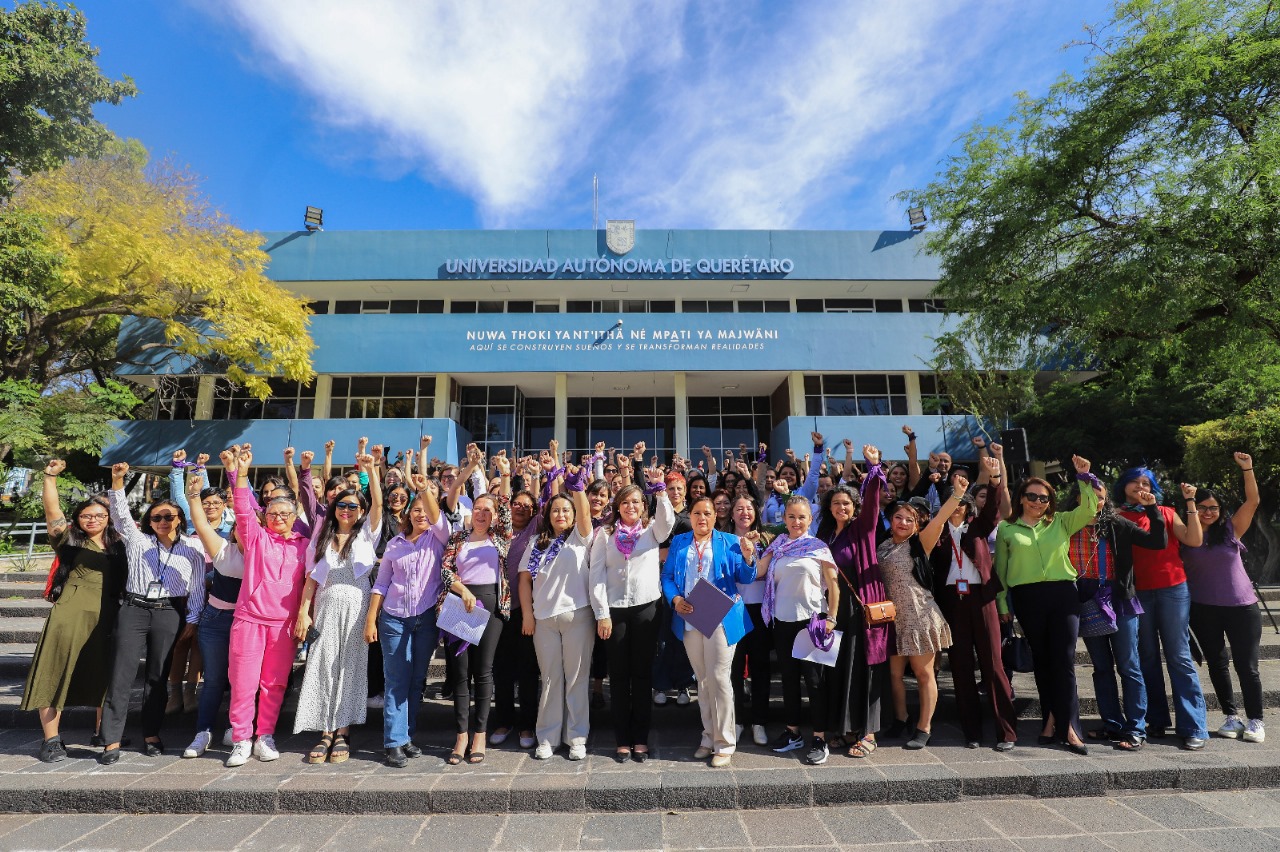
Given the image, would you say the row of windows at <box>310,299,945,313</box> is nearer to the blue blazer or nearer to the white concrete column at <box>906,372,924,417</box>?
the white concrete column at <box>906,372,924,417</box>

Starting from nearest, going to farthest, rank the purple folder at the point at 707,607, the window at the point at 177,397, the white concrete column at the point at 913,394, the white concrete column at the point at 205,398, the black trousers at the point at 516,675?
the purple folder at the point at 707,607, the black trousers at the point at 516,675, the white concrete column at the point at 913,394, the window at the point at 177,397, the white concrete column at the point at 205,398

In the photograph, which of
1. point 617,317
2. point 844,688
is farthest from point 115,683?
point 617,317

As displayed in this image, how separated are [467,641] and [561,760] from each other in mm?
965

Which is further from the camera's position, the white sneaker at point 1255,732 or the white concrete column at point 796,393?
the white concrete column at point 796,393

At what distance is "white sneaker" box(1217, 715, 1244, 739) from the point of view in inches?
167

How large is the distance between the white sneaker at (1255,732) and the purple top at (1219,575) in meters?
0.79

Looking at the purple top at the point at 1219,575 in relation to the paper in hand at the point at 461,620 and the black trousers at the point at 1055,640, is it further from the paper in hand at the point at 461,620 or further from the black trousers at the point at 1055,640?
the paper in hand at the point at 461,620

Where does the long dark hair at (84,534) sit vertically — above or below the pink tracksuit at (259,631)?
above

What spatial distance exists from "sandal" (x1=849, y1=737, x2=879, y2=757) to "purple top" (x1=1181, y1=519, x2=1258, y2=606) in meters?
2.59

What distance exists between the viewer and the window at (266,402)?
19.2 meters

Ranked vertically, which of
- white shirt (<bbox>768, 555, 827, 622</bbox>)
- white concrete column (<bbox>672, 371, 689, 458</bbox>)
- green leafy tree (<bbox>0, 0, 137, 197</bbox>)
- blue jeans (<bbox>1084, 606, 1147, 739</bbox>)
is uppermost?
green leafy tree (<bbox>0, 0, 137, 197</bbox>)

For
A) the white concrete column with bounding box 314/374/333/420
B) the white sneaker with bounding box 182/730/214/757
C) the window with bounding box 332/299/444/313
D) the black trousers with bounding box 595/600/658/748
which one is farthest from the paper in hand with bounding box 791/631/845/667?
the window with bounding box 332/299/444/313

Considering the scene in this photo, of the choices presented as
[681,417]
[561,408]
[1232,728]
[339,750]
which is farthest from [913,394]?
[339,750]

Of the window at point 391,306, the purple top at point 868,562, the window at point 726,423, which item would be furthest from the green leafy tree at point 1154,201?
the window at point 391,306
